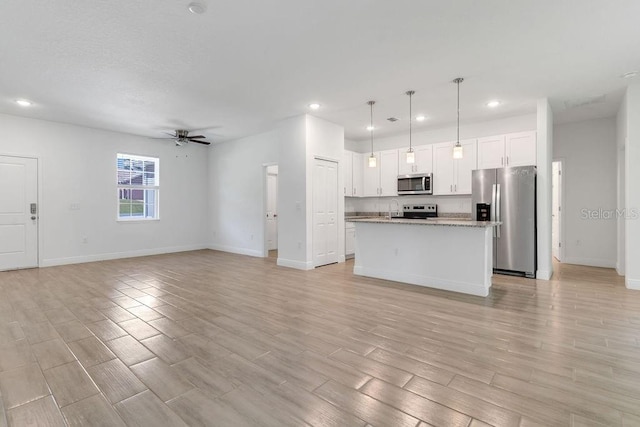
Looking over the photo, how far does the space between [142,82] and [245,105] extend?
1.54 meters

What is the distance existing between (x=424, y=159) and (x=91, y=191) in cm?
713

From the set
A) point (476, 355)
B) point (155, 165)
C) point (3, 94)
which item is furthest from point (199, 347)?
point (155, 165)

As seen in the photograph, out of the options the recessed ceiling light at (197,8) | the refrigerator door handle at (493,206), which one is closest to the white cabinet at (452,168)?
the refrigerator door handle at (493,206)

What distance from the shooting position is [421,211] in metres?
6.96

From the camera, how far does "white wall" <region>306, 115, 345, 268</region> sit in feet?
18.9

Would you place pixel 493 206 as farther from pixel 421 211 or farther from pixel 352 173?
pixel 352 173

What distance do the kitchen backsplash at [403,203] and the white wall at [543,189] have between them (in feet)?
5.03

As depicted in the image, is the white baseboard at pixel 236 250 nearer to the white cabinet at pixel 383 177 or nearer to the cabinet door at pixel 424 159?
the white cabinet at pixel 383 177

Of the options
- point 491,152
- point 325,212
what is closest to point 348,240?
point 325,212

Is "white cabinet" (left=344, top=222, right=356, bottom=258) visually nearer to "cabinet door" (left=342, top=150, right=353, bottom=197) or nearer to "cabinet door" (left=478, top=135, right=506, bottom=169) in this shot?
"cabinet door" (left=342, top=150, right=353, bottom=197)

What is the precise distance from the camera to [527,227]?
506cm

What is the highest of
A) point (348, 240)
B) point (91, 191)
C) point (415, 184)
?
point (415, 184)

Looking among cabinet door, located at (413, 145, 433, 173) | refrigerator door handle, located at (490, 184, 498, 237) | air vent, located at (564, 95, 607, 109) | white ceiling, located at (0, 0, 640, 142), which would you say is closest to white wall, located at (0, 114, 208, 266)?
white ceiling, located at (0, 0, 640, 142)

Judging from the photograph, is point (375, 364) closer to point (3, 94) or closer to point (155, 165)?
point (3, 94)
